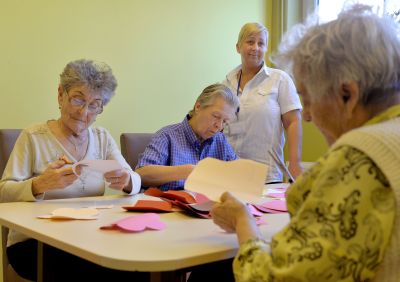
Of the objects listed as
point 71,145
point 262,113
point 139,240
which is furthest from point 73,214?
point 262,113

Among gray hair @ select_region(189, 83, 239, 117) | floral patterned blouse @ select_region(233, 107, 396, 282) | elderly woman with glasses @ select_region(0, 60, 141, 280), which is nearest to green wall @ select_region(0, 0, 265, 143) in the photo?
elderly woman with glasses @ select_region(0, 60, 141, 280)

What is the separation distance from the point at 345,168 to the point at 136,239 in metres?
0.53

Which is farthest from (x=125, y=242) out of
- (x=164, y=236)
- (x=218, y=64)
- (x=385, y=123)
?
(x=218, y=64)

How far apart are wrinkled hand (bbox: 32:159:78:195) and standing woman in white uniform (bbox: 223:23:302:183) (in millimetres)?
1261

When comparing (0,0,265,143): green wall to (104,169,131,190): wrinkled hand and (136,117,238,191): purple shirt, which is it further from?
(104,169,131,190): wrinkled hand

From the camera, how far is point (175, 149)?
204cm

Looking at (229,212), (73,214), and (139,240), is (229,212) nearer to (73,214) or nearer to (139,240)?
(139,240)

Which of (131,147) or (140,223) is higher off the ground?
(140,223)

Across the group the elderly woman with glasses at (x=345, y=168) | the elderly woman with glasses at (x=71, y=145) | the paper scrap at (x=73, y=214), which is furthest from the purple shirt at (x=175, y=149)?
the elderly woman with glasses at (x=345, y=168)

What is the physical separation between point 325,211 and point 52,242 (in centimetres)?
64

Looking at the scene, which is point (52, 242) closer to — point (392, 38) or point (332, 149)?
point (332, 149)

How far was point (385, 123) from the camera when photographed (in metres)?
0.79

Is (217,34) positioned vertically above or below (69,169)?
above

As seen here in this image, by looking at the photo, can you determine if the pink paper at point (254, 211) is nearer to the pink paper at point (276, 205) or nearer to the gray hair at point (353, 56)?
the pink paper at point (276, 205)
